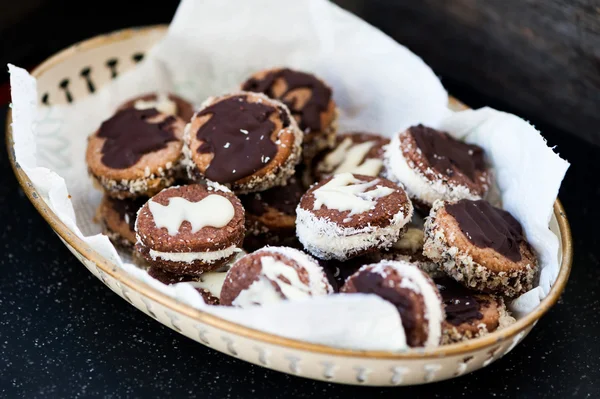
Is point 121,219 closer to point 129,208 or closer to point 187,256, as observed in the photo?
point 129,208

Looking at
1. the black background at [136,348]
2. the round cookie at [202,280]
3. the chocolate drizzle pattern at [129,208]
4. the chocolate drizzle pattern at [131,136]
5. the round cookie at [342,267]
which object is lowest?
the black background at [136,348]

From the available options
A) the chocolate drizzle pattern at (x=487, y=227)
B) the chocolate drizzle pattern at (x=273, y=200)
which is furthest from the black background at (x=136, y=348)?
the chocolate drizzle pattern at (x=273, y=200)

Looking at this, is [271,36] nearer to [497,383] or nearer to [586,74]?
[586,74]

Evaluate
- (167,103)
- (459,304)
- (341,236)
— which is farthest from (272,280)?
(167,103)

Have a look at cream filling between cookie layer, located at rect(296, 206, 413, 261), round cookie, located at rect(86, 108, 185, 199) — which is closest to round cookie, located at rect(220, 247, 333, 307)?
cream filling between cookie layer, located at rect(296, 206, 413, 261)

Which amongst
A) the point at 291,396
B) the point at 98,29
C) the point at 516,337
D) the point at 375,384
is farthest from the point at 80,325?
the point at 98,29

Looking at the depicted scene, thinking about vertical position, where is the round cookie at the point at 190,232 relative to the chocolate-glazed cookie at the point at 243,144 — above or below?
below

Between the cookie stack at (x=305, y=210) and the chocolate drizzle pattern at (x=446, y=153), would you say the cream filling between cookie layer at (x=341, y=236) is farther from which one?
the chocolate drizzle pattern at (x=446, y=153)
